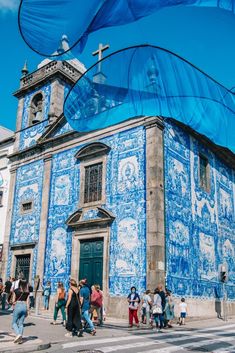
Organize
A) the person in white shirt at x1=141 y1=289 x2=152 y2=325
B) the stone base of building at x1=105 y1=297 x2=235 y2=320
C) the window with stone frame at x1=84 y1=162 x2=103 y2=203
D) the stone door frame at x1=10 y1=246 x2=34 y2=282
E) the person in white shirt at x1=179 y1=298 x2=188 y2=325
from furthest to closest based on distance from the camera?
the stone door frame at x1=10 y1=246 x2=34 y2=282 → the window with stone frame at x1=84 y1=162 x2=103 y2=203 → the stone base of building at x1=105 y1=297 x2=235 y2=320 → the person in white shirt at x1=179 y1=298 x2=188 y2=325 → the person in white shirt at x1=141 y1=289 x2=152 y2=325

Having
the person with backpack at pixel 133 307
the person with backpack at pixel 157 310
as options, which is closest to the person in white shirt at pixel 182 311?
the person with backpack at pixel 157 310

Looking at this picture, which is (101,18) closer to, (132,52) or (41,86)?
(132,52)

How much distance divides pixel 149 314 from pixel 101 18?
12.0 meters

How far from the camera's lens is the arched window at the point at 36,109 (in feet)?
74.9

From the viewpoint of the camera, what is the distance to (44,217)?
1930 cm

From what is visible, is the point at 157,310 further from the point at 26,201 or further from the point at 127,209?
the point at 26,201

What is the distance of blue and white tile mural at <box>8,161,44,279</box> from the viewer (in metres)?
19.9

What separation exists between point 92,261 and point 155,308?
192 inches

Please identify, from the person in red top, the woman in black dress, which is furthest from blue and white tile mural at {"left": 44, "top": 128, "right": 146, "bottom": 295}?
the woman in black dress

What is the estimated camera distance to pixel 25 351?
7.21 meters

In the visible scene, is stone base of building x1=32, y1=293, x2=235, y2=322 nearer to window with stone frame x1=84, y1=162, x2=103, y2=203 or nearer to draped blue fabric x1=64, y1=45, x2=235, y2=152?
window with stone frame x1=84, y1=162, x2=103, y2=203

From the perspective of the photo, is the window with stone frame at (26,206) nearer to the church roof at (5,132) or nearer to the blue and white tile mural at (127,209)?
the blue and white tile mural at (127,209)

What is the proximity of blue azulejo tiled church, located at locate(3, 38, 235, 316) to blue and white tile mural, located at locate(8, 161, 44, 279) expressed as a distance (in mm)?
59

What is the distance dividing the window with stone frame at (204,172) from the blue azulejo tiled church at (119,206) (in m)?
0.05
